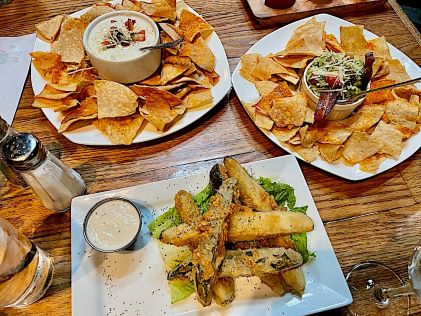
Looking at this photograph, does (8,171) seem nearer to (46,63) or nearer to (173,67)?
(46,63)

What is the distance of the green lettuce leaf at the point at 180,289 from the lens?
1.21 metres

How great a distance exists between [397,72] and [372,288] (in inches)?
32.5

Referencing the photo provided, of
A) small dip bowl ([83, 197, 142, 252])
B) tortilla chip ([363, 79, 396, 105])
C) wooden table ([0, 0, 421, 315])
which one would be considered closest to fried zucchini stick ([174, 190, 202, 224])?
small dip bowl ([83, 197, 142, 252])

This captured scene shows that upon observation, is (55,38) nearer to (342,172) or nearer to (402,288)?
(342,172)

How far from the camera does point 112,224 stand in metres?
1.28

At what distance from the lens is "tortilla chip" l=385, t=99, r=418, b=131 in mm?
1523

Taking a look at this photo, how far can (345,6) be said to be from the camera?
1948 mm

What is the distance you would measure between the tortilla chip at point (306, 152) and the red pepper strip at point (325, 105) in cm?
10

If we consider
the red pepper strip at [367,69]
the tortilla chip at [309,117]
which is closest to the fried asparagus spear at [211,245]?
the tortilla chip at [309,117]

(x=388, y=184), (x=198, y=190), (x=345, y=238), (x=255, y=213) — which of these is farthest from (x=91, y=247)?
(x=388, y=184)

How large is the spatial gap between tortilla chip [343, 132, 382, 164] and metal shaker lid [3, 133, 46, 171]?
956mm

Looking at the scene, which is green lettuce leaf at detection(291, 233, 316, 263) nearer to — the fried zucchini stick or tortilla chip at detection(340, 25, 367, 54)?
the fried zucchini stick

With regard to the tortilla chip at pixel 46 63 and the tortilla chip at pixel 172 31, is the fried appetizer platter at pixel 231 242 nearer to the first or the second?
the tortilla chip at pixel 172 31

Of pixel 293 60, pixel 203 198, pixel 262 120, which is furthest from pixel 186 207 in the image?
pixel 293 60
